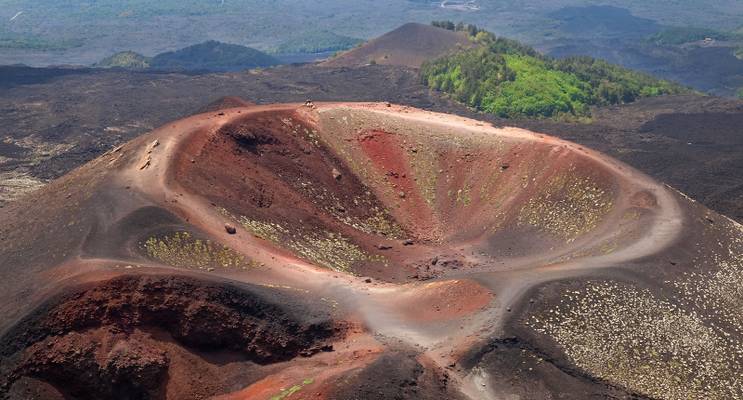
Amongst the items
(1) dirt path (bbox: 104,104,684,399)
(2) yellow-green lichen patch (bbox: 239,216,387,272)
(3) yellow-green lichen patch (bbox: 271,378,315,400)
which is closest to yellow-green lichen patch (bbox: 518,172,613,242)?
(1) dirt path (bbox: 104,104,684,399)

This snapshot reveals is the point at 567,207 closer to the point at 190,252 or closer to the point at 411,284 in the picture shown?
the point at 411,284

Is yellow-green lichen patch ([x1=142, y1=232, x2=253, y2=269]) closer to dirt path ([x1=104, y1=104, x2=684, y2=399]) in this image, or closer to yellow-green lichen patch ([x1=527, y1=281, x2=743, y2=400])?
dirt path ([x1=104, y1=104, x2=684, y2=399])

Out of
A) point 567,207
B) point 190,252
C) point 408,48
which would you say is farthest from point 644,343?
point 408,48

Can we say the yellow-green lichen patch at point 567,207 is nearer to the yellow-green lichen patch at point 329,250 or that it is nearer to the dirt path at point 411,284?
the dirt path at point 411,284

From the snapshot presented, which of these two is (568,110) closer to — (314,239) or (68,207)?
(314,239)

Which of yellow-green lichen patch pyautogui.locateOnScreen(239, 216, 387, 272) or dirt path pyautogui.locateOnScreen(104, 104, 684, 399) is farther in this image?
yellow-green lichen patch pyautogui.locateOnScreen(239, 216, 387, 272)

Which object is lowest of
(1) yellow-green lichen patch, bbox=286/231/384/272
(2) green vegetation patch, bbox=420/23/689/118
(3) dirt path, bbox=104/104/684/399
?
(2) green vegetation patch, bbox=420/23/689/118

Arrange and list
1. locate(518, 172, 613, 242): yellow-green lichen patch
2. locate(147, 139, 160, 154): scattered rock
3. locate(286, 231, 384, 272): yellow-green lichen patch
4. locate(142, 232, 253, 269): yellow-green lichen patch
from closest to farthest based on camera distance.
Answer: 1. locate(142, 232, 253, 269): yellow-green lichen patch
2. locate(286, 231, 384, 272): yellow-green lichen patch
3. locate(147, 139, 160, 154): scattered rock
4. locate(518, 172, 613, 242): yellow-green lichen patch
